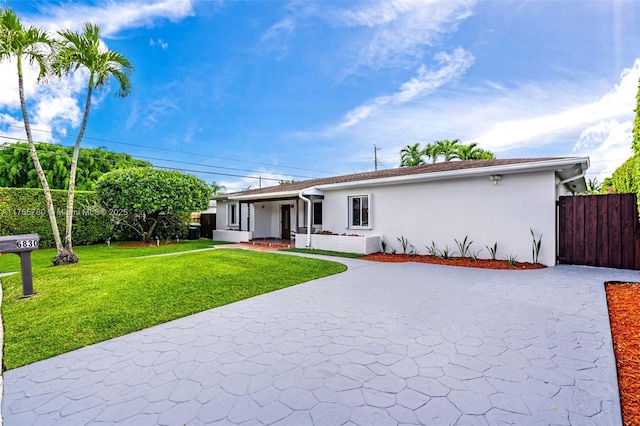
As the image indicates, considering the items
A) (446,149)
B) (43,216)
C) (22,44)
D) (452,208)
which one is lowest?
(43,216)

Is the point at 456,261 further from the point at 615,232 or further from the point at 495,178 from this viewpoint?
the point at 615,232

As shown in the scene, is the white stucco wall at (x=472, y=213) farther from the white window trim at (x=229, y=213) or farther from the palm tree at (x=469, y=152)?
the palm tree at (x=469, y=152)

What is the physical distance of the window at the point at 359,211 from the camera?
13.1 metres

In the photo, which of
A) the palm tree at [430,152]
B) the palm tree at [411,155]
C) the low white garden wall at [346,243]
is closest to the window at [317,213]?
the low white garden wall at [346,243]

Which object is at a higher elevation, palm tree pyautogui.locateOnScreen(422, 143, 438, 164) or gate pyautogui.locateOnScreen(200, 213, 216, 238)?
palm tree pyautogui.locateOnScreen(422, 143, 438, 164)

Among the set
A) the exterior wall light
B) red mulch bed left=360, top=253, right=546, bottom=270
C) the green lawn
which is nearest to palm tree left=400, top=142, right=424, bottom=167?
red mulch bed left=360, top=253, right=546, bottom=270

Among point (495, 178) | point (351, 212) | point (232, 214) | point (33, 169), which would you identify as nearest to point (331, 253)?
point (351, 212)

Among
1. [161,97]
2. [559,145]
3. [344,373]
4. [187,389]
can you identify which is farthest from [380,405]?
[161,97]

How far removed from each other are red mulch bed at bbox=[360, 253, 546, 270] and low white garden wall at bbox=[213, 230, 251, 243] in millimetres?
8388

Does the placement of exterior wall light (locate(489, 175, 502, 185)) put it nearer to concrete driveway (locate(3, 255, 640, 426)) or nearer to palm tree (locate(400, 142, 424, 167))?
concrete driveway (locate(3, 255, 640, 426))

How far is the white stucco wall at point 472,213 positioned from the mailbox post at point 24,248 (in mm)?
10517

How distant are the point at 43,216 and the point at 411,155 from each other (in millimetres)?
26712

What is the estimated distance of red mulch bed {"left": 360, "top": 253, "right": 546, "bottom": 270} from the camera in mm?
8758

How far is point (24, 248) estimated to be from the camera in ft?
18.9
